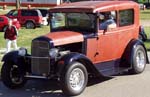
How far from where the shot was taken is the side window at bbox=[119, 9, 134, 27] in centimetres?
1183

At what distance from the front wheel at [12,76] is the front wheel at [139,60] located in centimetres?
299

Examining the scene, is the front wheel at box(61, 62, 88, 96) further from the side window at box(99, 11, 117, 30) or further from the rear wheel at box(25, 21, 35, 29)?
the rear wheel at box(25, 21, 35, 29)

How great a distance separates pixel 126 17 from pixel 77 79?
2918 millimetres

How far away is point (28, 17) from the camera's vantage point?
36.3 meters

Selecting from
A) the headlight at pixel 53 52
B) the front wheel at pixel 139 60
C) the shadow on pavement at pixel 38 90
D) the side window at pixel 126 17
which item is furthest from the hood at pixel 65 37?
the front wheel at pixel 139 60

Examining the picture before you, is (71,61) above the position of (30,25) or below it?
above

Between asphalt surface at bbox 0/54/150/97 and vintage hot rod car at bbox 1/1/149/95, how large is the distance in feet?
0.83

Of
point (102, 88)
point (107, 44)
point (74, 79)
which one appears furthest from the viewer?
point (107, 44)

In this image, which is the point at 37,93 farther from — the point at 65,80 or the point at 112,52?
the point at 112,52

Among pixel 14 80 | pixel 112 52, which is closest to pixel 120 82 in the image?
pixel 112 52

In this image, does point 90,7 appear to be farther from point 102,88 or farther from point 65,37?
point 102,88

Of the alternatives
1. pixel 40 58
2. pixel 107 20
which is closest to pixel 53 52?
pixel 40 58

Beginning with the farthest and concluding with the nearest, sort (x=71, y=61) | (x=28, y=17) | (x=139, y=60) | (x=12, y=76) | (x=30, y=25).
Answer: (x=28, y=17)
(x=30, y=25)
(x=139, y=60)
(x=12, y=76)
(x=71, y=61)

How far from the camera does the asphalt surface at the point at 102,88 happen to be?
998 centimetres
